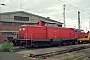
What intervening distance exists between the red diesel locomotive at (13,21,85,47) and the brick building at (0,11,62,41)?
2103 cm

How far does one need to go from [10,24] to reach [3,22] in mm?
1939

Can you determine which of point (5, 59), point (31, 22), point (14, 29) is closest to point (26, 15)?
point (31, 22)

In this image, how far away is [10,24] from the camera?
43.8m

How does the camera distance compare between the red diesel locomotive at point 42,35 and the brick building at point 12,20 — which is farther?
the brick building at point 12,20

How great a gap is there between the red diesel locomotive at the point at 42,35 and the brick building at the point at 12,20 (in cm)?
2103

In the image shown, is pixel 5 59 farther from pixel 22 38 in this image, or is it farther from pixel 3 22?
pixel 3 22

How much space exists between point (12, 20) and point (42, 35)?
2427 centimetres

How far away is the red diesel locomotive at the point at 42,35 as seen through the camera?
64.6ft

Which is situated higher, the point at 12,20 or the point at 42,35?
the point at 12,20

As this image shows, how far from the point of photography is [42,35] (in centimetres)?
2106

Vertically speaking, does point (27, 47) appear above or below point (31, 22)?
below

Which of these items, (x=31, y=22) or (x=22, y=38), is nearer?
(x=22, y=38)

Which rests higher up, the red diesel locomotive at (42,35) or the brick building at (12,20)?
the brick building at (12,20)

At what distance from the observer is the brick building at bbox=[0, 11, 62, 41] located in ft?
139
